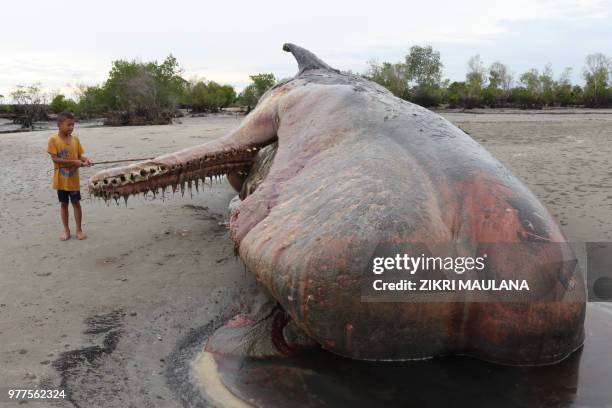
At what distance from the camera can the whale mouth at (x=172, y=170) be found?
4.84m

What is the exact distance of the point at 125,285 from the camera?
179 inches

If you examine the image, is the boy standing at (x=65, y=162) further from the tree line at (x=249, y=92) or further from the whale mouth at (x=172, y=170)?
the tree line at (x=249, y=92)

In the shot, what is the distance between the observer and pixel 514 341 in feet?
9.07

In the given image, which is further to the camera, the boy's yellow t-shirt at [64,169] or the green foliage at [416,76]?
the green foliage at [416,76]

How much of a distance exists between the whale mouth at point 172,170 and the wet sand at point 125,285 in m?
0.71

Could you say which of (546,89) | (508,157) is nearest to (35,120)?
(508,157)

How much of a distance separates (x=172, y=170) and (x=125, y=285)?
108cm

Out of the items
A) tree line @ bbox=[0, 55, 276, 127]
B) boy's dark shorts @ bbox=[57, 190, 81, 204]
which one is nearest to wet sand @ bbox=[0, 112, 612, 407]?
boy's dark shorts @ bbox=[57, 190, 81, 204]

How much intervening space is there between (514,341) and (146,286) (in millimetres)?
2924

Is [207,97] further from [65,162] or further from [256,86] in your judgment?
[65,162]

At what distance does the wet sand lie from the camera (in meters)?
3.06

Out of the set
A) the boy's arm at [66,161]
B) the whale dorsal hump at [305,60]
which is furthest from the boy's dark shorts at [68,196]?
the whale dorsal hump at [305,60]

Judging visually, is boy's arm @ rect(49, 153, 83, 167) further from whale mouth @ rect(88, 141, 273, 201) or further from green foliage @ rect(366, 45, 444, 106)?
green foliage @ rect(366, 45, 444, 106)

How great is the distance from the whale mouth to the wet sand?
0.71 metres
